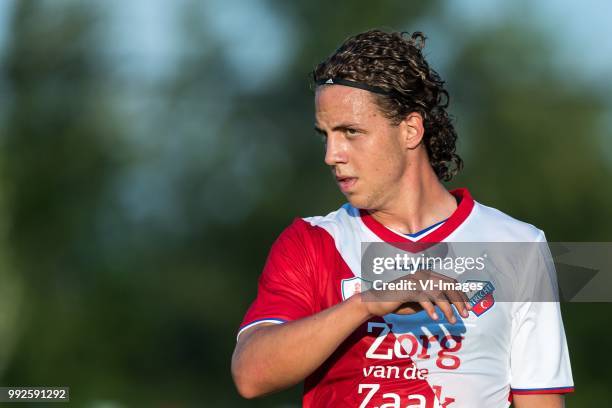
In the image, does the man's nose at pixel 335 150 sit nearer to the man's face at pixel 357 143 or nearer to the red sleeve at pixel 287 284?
the man's face at pixel 357 143

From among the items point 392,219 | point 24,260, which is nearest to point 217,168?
point 24,260

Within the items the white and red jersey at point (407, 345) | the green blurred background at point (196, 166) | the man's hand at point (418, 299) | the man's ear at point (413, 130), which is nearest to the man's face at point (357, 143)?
the man's ear at point (413, 130)

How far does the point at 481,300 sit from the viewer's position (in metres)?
3.96

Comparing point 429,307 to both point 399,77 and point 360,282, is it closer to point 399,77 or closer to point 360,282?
point 360,282

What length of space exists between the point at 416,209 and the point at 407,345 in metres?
0.64

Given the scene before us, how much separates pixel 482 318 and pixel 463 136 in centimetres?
1332

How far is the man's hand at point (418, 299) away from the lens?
3.01m

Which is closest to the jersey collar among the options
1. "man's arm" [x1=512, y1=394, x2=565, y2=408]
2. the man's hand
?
"man's arm" [x1=512, y1=394, x2=565, y2=408]

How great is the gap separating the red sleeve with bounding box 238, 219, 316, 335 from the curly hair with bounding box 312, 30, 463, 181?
660 mm

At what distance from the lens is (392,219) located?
423cm

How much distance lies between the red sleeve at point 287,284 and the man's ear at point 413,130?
598mm

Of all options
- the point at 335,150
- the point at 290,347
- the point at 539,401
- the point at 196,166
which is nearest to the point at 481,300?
the point at 539,401

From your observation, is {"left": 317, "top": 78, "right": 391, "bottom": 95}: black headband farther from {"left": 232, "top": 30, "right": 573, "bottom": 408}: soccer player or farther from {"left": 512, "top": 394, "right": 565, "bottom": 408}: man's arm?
{"left": 512, "top": 394, "right": 565, "bottom": 408}: man's arm

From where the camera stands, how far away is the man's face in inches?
155
